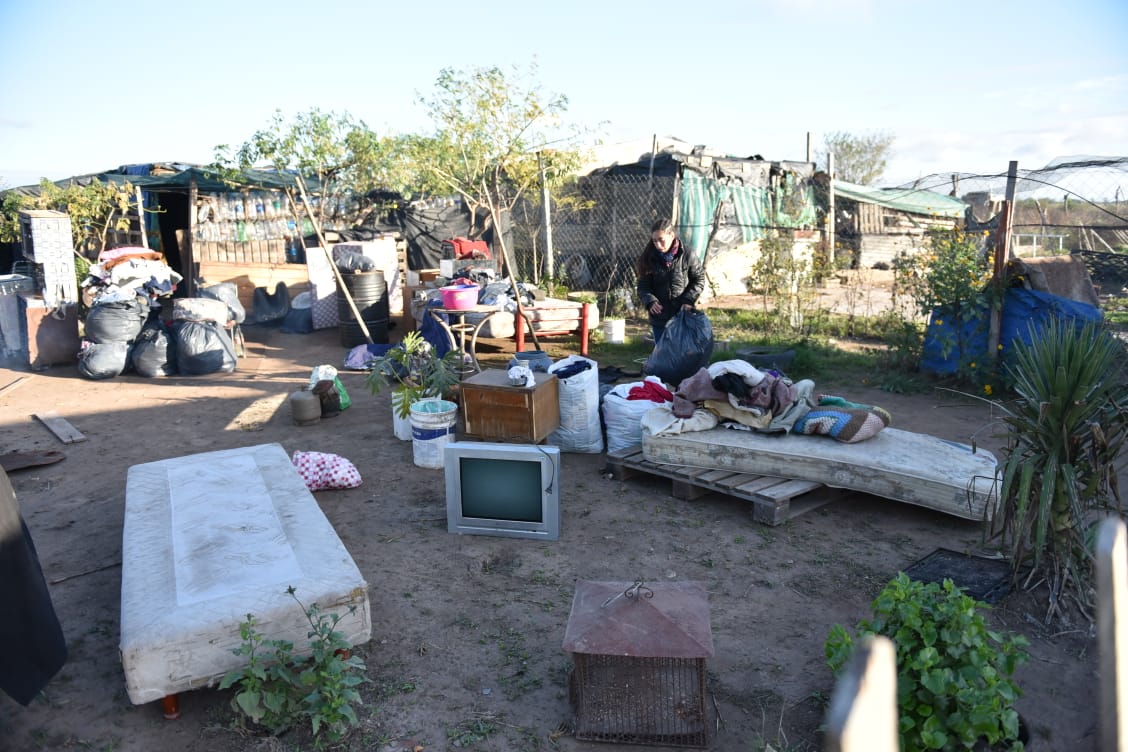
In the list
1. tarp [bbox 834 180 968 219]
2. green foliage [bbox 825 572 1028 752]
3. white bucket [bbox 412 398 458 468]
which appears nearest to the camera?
green foliage [bbox 825 572 1028 752]

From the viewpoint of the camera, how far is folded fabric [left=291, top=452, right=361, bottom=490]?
5.20m

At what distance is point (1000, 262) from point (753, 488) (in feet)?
14.0

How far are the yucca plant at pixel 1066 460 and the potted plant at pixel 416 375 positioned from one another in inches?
150

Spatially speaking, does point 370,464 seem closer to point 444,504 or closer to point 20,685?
point 444,504

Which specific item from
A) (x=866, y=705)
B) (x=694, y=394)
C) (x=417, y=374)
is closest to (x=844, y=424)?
(x=694, y=394)

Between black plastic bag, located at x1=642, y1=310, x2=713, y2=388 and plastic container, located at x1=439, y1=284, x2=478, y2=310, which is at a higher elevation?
plastic container, located at x1=439, y1=284, x2=478, y2=310

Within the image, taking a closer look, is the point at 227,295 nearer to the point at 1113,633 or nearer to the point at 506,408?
the point at 506,408

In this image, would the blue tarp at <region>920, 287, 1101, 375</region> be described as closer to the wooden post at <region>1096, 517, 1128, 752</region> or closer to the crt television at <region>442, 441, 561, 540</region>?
the crt television at <region>442, 441, 561, 540</region>

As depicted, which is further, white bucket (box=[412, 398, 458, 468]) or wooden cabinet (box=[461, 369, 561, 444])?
white bucket (box=[412, 398, 458, 468])

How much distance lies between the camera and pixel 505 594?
3.89m

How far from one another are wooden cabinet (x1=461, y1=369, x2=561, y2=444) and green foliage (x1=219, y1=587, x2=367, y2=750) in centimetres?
252

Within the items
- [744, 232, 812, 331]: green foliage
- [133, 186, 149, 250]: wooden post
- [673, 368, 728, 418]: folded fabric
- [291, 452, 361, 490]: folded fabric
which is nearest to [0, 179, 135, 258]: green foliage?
[133, 186, 149, 250]: wooden post

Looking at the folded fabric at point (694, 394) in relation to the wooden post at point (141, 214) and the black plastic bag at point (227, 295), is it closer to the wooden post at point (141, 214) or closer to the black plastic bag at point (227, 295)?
the black plastic bag at point (227, 295)

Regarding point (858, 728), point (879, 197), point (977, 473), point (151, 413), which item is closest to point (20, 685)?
point (858, 728)
